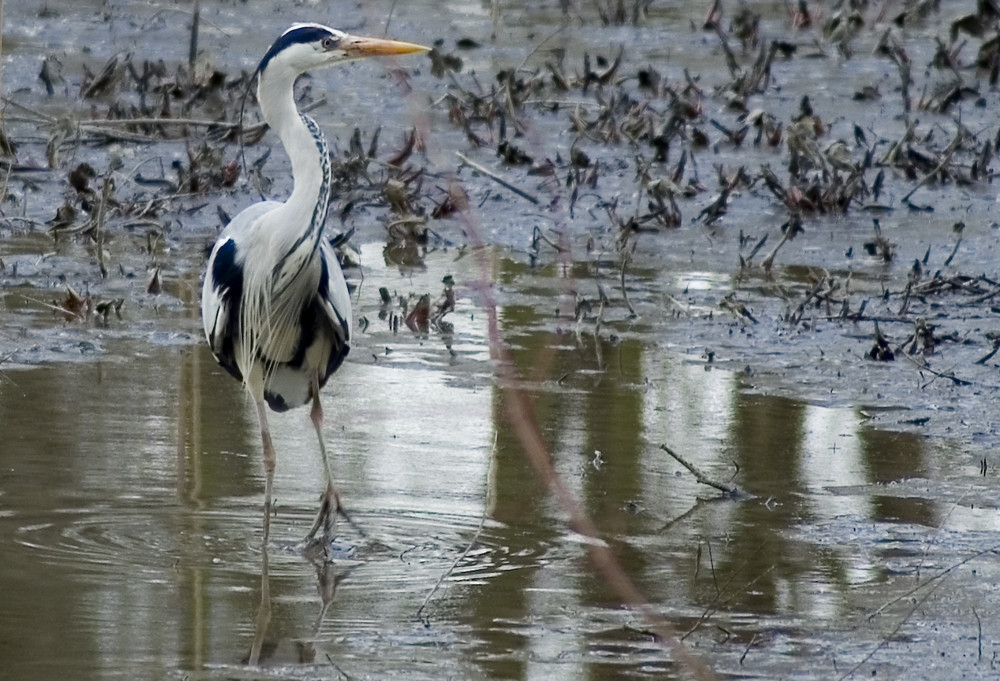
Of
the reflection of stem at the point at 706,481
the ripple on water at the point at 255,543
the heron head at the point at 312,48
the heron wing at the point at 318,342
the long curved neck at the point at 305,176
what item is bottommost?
the ripple on water at the point at 255,543

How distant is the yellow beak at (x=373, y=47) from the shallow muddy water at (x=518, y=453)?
18.5 inches

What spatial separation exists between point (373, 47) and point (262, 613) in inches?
73.5

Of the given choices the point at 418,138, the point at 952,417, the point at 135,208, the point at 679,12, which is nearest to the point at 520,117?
the point at 418,138

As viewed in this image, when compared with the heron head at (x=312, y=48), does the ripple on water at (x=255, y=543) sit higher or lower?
lower

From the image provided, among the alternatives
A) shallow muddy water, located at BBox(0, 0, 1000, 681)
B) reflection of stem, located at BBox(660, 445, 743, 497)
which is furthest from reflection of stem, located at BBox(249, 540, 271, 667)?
reflection of stem, located at BBox(660, 445, 743, 497)

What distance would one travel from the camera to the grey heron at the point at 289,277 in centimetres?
558

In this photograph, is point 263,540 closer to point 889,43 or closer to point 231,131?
point 231,131

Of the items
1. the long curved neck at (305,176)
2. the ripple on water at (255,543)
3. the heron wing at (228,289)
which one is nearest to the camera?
the ripple on water at (255,543)

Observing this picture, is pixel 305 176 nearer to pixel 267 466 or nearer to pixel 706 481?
pixel 267 466

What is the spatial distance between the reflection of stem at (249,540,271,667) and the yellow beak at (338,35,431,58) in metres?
1.52

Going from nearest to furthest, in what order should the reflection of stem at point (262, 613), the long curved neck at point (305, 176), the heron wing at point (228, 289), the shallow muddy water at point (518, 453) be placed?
the reflection of stem at point (262, 613) → the shallow muddy water at point (518, 453) → the long curved neck at point (305, 176) → the heron wing at point (228, 289)

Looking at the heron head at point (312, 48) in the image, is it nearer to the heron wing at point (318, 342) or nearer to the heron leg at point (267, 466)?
the heron wing at point (318, 342)

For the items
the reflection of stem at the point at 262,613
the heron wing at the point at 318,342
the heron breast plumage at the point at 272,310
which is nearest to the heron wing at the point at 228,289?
the heron breast plumage at the point at 272,310

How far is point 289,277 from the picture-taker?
5.73 metres
